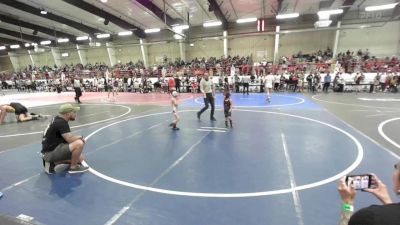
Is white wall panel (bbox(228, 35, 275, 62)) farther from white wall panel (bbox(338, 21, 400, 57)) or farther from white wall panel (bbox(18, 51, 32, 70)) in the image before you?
white wall panel (bbox(18, 51, 32, 70))

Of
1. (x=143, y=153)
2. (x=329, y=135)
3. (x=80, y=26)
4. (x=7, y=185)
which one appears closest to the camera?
(x=7, y=185)

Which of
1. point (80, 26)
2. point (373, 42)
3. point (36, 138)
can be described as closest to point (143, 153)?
point (36, 138)

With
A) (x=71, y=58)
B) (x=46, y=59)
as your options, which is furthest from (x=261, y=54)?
(x=46, y=59)

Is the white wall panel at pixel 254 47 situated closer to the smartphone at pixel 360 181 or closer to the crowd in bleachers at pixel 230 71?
the crowd in bleachers at pixel 230 71

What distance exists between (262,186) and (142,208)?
2.12m

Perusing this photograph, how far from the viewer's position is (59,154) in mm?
5266

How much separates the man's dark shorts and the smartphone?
522cm

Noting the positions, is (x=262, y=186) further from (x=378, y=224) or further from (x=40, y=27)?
(x=40, y=27)

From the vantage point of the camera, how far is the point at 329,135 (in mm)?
7660

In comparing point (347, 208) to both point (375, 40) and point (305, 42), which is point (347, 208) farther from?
point (375, 40)

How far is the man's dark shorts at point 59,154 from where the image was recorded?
207 inches

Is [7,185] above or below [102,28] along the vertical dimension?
below

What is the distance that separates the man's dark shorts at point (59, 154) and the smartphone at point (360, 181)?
522cm

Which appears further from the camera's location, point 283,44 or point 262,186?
point 283,44
